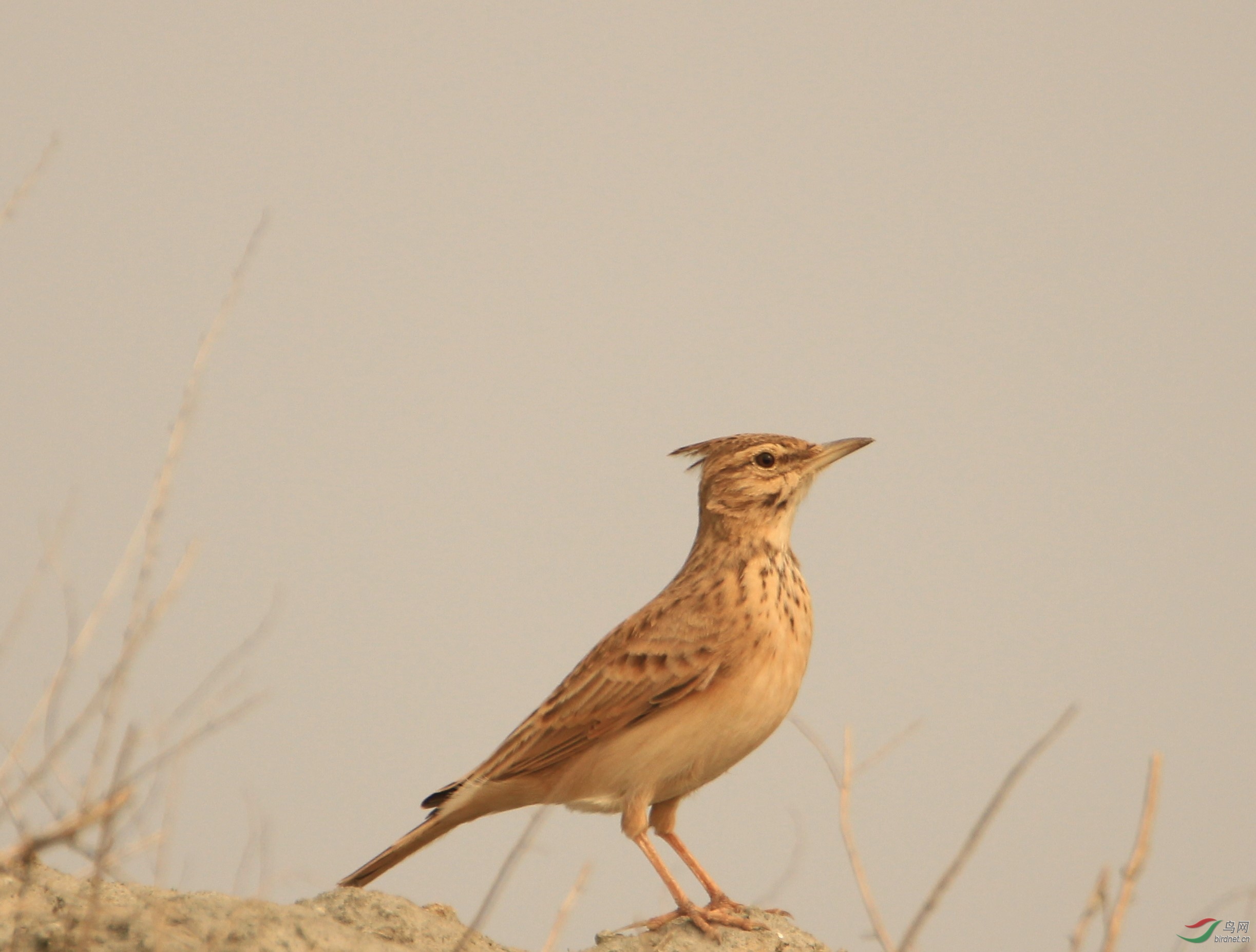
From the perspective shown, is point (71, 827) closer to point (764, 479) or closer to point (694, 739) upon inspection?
point (694, 739)

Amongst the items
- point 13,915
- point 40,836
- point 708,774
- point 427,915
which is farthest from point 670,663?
point 40,836

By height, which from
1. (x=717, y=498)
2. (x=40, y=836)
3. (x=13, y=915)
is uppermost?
(x=717, y=498)

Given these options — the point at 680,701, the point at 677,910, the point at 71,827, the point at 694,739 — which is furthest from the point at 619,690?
the point at 71,827

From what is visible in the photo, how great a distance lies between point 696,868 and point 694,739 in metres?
0.75

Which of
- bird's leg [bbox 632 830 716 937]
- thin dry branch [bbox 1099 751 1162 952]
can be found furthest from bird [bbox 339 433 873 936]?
thin dry branch [bbox 1099 751 1162 952]

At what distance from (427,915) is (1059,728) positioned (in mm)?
3448

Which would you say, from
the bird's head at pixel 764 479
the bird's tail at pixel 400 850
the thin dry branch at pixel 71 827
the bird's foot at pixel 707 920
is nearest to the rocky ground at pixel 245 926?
the bird's foot at pixel 707 920

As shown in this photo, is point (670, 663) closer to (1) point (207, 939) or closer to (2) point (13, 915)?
(1) point (207, 939)

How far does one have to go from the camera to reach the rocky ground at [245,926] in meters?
4.65

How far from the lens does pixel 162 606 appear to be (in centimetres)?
425

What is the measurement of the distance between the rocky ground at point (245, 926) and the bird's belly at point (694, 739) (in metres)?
0.70

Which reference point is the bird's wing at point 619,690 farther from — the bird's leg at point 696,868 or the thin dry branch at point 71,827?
the thin dry branch at point 71,827

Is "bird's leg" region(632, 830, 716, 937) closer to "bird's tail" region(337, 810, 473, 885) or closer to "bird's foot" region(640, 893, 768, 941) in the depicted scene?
"bird's foot" region(640, 893, 768, 941)

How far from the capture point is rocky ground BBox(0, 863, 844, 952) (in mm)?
4652
